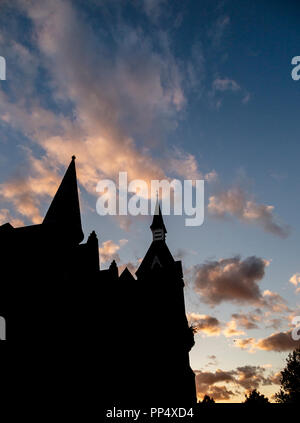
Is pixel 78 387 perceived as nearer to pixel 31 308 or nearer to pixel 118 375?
pixel 118 375

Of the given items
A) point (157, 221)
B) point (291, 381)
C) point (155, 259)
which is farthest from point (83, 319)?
point (291, 381)

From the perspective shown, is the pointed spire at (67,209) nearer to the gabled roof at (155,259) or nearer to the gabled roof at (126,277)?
the gabled roof at (126,277)

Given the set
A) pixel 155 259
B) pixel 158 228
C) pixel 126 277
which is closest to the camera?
pixel 126 277

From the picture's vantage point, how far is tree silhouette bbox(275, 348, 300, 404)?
39.2 meters

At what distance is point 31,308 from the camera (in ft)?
60.9

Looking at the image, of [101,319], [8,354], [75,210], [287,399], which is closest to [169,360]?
[101,319]

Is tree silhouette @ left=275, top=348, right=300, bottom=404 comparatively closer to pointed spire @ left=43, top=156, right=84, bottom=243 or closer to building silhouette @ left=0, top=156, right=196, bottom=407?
building silhouette @ left=0, top=156, right=196, bottom=407

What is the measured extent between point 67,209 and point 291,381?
39975 millimetres

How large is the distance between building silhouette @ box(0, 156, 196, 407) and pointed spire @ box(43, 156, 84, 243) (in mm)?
89

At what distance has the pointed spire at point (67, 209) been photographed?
78.9 ft

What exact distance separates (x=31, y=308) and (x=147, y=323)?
11255 millimetres

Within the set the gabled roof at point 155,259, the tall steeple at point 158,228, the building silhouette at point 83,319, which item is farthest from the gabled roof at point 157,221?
the building silhouette at point 83,319

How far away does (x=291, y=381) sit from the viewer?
132 ft

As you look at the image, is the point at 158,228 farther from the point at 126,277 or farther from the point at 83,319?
the point at 83,319
